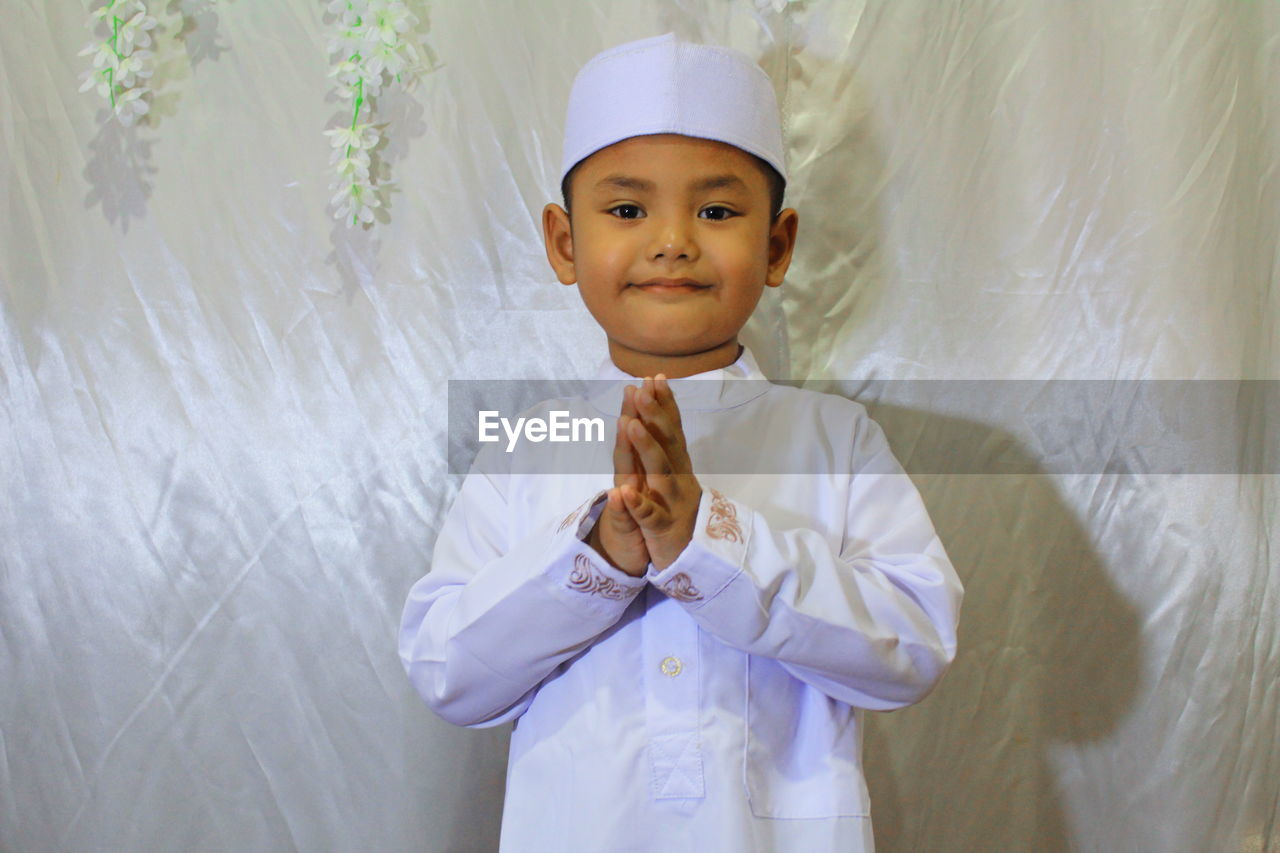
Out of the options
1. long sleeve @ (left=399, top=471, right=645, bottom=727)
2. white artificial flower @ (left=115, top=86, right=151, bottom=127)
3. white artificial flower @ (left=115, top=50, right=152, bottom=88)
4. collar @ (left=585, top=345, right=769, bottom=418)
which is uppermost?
white artificial flower @ (left=115, top=50, right=152, bottom=88)

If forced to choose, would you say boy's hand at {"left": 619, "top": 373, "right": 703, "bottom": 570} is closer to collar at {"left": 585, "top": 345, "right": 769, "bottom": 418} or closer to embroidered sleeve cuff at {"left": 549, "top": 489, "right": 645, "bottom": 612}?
embroidered sleeve cuff at {"left": 549, "top": 489, "right": 645, "bottom": 612}

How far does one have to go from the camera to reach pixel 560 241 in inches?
47.1

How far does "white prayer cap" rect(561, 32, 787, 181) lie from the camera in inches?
42.9

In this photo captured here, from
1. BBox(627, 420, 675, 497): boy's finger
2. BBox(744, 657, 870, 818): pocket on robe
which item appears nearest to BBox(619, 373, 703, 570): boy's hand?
BBox(627, 420, 675, 497): boy's finger

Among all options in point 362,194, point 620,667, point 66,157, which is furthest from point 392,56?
point 620,667

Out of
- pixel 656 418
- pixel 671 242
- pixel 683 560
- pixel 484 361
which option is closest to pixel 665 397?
pixel 656 418

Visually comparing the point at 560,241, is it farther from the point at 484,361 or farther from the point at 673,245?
the point at 484,361

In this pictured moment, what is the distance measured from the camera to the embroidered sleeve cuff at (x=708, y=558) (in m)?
0.89

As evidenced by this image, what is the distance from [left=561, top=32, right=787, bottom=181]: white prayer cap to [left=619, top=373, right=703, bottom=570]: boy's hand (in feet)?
1.04

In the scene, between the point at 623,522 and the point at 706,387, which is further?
the point at 706,387

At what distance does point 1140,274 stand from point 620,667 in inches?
31.9

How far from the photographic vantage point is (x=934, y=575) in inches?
39.5

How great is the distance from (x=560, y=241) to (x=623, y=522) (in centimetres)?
41

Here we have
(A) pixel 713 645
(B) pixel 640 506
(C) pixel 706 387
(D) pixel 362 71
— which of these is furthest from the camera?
(D) pixel 362 71
